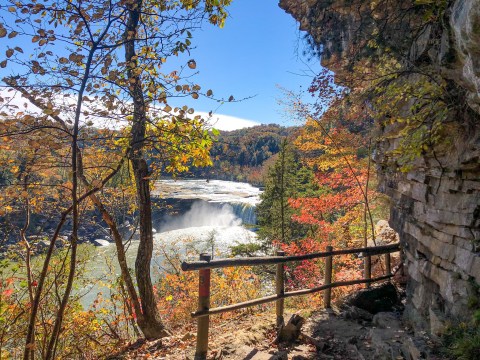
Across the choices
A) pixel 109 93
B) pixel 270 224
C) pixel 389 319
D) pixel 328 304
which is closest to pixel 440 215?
pixel 389 319

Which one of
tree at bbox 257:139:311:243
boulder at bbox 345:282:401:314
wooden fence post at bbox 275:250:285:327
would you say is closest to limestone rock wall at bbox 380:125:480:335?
boulder at bbox 345:282:401:314

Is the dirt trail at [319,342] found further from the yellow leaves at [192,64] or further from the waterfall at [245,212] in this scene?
the waterfall at [245,212]

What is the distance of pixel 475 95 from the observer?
2844 millimetres

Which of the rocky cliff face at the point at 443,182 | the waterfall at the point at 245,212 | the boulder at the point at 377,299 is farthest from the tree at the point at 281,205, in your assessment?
the waterfall at the point at 245,212

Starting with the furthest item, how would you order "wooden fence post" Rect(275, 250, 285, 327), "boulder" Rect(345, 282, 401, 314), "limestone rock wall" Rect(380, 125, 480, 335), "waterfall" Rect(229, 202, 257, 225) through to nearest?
"waterfall" Rect(229, 202, 257, 225), "boulder" Rect(345, 282, 401, 314), "wooden fence post" Rect(275, 250, 285, 327), "limestone rock wall" Rect(380, 125, 480, 335)

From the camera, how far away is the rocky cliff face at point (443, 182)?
2932 millimetres

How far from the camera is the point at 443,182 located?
3.87m

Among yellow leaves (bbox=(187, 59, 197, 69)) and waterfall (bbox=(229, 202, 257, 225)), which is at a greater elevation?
yellow leaves (bbox=(187, 59, 197, 69))

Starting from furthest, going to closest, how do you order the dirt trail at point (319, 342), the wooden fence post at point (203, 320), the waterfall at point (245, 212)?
the waterfall at point (245, 212)
the wooden fence post at point (203, 320)
the dirt trail at point (319, 342)

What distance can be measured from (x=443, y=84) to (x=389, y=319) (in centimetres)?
327

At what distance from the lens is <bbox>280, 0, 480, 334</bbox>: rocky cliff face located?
9.62ft

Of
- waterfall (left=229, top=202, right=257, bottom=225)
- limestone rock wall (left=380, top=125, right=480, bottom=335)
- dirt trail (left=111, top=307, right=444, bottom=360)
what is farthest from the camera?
waterfall (left=229, top=202, right=257, bottom=225)

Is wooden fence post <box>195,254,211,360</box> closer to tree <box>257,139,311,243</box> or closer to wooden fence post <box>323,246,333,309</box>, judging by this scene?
wooden fence post <box>323,246,333,309</box>

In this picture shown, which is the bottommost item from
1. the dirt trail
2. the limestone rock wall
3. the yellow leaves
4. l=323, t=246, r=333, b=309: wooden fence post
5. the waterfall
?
the waterfall
